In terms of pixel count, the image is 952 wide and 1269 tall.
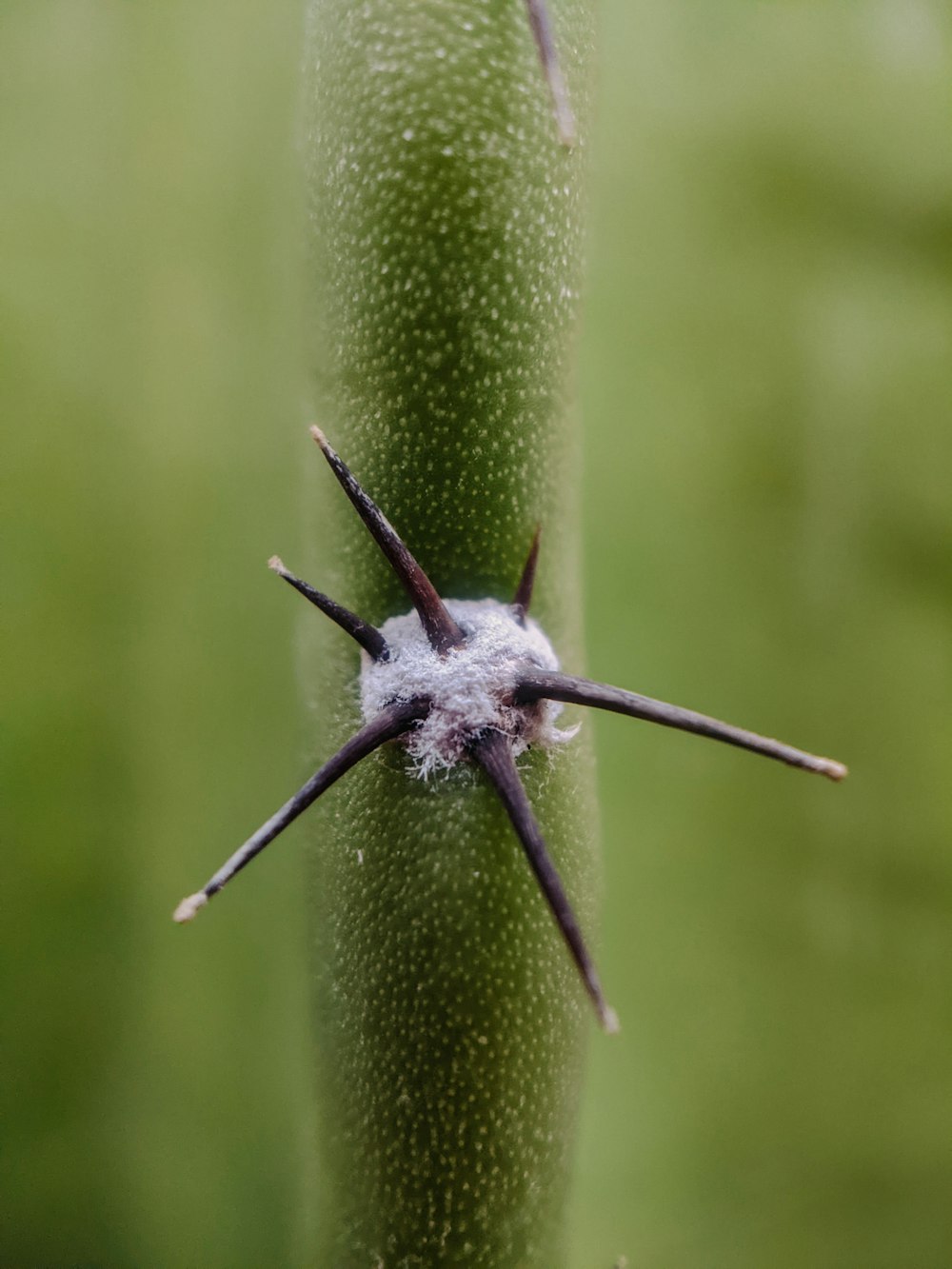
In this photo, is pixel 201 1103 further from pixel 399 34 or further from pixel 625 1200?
pixel 399 34

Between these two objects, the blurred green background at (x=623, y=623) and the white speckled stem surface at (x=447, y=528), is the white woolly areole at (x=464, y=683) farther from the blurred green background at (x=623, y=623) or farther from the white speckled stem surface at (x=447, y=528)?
the blurred green background at (x=623, y=623)

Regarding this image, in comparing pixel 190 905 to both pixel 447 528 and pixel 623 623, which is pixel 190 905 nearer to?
pixel 447 528

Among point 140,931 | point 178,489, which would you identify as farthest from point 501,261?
point 140,931

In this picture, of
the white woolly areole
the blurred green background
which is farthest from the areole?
the blurred green background

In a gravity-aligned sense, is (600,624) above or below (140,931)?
above

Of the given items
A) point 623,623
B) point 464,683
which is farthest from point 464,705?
point 623,623
